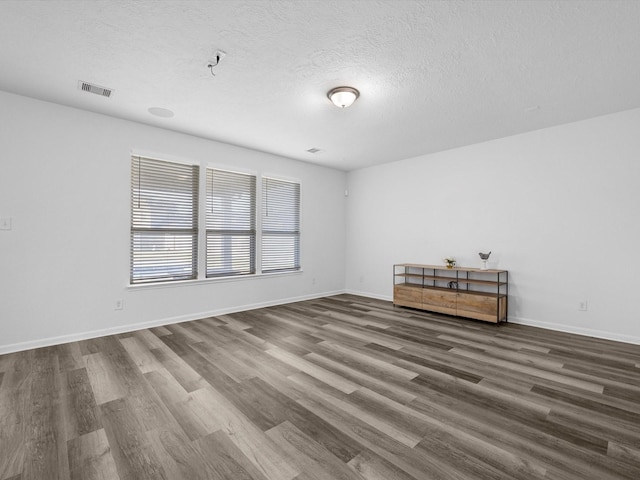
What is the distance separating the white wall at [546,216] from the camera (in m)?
3.73

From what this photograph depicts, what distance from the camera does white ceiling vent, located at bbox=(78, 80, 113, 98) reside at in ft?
10.2

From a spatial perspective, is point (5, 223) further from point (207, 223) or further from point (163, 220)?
point (207, 223)

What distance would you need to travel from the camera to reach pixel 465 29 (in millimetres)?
2268

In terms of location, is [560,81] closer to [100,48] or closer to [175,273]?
[100,48]

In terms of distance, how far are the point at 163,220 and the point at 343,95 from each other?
3.05 meters

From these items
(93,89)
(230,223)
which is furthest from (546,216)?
(93,89)

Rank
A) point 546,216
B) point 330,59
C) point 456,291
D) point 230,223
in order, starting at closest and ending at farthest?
point 330,59
point 546,216
point 456,291
point 230,223

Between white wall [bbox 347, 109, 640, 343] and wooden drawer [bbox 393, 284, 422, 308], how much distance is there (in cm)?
58

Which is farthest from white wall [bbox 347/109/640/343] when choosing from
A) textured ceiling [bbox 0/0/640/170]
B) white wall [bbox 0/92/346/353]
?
white wall [bbox 0/92/346/353]

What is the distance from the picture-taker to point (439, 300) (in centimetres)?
494

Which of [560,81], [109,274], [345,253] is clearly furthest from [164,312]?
[560,81]

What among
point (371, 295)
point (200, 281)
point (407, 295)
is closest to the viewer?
point (200, 281)

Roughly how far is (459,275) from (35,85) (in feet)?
20.4

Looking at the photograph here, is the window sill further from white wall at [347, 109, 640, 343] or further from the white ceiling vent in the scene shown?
white wall at [347, 109, 640, 343]
